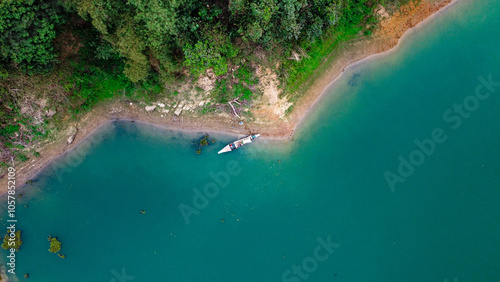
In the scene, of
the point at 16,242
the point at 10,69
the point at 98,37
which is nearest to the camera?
the point at 10,69

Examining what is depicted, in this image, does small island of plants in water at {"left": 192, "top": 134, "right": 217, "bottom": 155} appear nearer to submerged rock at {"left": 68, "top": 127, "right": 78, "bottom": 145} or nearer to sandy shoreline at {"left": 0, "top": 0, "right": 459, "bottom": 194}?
sandy shoreline at {"left": 0, "top": 0, "right": 459, "bottom": 194}

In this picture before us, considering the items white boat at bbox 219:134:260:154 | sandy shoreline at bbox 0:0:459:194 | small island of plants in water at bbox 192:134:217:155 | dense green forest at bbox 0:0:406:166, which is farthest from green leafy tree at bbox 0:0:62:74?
white boat at bbox 219:134:260:154

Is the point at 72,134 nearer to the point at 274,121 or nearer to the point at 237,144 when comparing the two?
the point at 237,144

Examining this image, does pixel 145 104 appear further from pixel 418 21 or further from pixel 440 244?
pixel 440 244

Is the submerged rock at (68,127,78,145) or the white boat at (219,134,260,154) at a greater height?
the submerged rock at (68,127,78,145)

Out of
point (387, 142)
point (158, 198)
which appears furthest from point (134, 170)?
point (387, 142)

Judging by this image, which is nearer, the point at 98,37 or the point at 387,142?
the point at 98,37

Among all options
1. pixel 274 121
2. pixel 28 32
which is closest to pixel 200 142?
pixel 274 121
